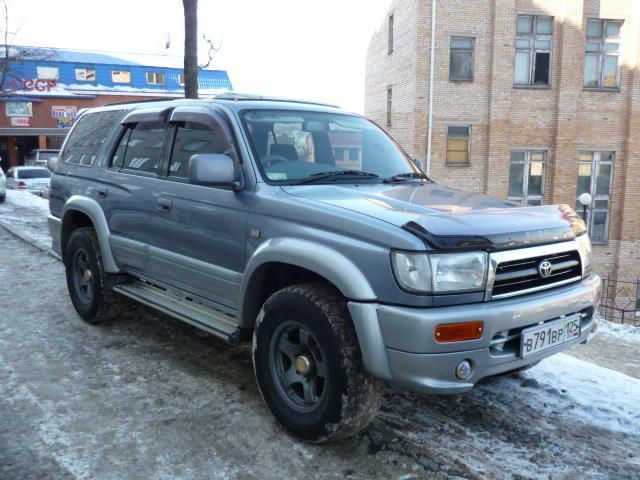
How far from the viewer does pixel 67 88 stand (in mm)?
38969

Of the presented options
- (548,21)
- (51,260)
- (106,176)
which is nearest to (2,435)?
(106,176)

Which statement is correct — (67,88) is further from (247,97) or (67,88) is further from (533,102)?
(247,97)

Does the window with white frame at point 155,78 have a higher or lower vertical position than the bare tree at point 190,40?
higher

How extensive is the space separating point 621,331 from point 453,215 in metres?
8.42

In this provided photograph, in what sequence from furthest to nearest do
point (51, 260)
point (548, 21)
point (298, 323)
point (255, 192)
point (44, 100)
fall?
1. point (44, 100)
2. point (548, 21)
3. point (51, 260)
4. point (255, 192)
5. point (298, 323)

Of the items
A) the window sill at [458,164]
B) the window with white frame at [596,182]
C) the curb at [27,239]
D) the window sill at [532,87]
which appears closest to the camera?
the curb at [27,239]

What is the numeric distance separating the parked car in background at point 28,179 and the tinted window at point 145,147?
61.1ft

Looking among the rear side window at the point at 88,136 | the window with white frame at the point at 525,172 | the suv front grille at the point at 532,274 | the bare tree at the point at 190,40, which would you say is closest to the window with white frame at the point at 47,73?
the window with white frame at the point at 525,172

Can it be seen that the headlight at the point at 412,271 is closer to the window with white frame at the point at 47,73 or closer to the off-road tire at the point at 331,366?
the off-road tire at the point at 331,366

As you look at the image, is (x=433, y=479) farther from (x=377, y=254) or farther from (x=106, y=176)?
(x=106, y=176)

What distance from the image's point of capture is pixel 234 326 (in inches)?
150

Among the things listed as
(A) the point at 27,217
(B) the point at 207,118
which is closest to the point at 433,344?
(B) the point at 207,118

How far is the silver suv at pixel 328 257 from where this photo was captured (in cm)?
282

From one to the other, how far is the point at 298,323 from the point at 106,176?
8.88ft
